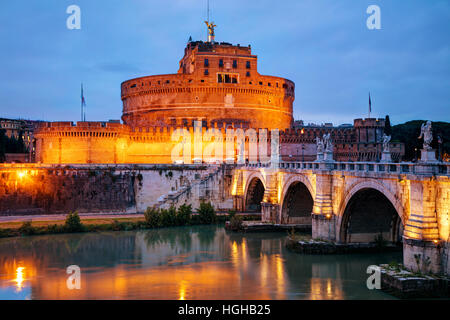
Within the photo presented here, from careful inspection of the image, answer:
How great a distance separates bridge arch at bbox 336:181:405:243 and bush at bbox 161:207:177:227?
46.5 ft

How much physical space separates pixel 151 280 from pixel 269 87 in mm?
43057

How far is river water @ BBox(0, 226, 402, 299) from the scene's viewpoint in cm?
1705

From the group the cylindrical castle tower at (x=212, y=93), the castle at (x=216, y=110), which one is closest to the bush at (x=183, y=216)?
the castle at (x=216, y=110)

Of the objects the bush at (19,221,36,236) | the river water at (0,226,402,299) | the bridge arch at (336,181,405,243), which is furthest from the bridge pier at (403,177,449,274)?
the bush at (19,221,36,236)

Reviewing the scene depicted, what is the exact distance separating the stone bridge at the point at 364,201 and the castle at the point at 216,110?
14.4 metres

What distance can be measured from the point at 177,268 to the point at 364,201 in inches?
357

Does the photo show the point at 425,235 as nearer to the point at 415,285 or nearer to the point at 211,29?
the point at 415,285

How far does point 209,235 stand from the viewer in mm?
29641

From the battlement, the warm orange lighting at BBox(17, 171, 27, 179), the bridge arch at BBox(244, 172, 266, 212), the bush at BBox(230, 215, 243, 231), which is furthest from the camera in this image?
the battlement

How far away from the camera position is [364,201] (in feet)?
67.9

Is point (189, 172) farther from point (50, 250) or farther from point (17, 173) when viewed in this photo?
point (50, 250)

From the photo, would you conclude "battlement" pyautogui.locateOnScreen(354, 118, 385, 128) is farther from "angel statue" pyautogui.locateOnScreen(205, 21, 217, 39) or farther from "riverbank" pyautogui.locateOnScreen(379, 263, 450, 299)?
"riverbank" pyautogui.locateOnScreen(379, 263, 450, 299)

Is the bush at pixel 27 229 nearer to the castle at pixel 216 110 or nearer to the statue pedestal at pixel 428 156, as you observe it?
the castle at pixel 216 110
